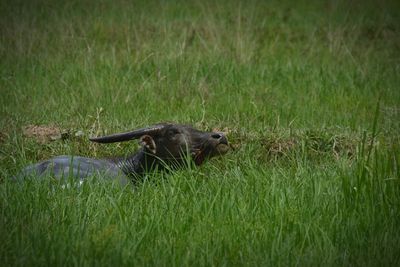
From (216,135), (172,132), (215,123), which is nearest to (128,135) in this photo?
(172,132)

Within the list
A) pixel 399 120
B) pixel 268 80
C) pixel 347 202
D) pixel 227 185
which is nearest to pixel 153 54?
pixel 268 80

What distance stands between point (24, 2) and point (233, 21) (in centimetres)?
313

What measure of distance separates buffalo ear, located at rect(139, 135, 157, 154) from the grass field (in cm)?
21

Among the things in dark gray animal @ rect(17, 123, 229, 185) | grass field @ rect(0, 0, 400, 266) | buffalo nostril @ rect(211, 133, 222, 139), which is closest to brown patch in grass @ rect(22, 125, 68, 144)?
grass field @ rect(0, 0, 400, 266)

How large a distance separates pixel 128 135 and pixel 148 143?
240 millimetres

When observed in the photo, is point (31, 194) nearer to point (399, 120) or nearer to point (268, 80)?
point (399, 120)

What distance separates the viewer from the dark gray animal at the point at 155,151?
5812 millimetres

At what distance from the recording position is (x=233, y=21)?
1182 centimetres

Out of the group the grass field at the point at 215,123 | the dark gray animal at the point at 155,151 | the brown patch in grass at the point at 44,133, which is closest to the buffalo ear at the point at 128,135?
the dark gray animal at the point at 155,151

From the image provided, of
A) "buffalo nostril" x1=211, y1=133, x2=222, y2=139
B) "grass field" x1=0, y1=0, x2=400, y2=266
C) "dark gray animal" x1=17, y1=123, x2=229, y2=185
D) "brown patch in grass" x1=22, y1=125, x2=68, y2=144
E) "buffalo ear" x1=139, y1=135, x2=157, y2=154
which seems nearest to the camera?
"grass field" x1=0, y1=0, x2=400, y2=266

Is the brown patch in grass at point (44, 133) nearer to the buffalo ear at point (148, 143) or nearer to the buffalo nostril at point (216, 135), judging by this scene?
the buffalo ear at point (148, 143)

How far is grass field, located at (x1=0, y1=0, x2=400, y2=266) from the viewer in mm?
4223

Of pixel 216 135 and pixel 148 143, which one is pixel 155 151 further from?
pixel 216 135

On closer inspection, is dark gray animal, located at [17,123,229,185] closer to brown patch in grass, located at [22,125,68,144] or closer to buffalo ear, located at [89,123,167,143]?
buffalo ear, located at [89,123,167,143]
